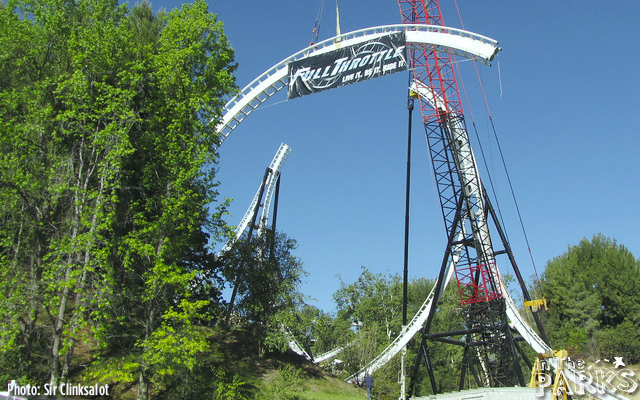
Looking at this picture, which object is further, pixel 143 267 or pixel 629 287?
pixel 629 287

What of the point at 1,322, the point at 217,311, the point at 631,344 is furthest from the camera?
the point at 631,344

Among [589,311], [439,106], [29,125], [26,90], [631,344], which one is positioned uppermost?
[439,106]

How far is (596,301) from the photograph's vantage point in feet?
149

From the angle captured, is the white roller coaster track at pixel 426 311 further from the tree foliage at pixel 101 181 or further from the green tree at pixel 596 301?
the green tree at pixel 596 301

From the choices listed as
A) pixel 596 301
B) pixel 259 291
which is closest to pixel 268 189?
pixel 259 291

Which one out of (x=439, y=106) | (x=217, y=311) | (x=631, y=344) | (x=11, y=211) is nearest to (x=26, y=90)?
(x=11, y=211)

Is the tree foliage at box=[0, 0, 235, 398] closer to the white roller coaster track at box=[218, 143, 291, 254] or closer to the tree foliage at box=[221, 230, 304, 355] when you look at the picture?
the tree foliage at box=[221, 230, 304, 355]

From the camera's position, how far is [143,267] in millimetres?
16484

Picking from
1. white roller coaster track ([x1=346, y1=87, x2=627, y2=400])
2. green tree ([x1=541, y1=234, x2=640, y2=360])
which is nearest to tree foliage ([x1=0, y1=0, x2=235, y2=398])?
white roller coaster track ([x1=346, y1=87, x2=627, y2=400])

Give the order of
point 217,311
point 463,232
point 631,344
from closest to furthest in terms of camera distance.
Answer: point 217,311, point 463,232, point 631,344

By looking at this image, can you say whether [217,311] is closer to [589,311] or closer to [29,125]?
[29,125]

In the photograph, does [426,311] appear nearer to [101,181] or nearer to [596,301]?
[596,301]

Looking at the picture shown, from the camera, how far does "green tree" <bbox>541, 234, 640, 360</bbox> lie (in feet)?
142

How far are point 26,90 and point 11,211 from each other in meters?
3.69
